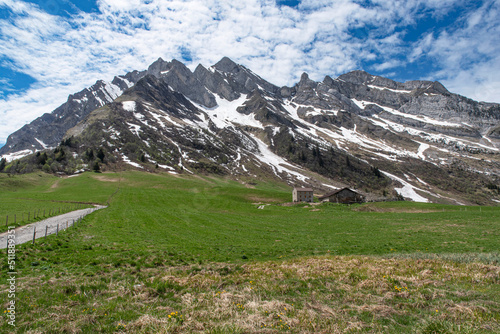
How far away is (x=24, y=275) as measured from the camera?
1348 centimetres

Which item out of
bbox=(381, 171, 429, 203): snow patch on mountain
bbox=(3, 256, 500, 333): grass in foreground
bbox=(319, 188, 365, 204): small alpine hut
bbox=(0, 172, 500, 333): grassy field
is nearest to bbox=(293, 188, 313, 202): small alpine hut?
bbox=(319, 188, 365, 204): small alpine hut

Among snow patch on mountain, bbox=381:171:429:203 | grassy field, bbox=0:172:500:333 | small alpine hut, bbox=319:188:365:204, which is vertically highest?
grassy field, bbox=0:172:500:333

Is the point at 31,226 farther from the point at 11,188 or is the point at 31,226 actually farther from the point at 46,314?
the point at 11,188

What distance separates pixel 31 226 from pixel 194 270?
2670 centimetres

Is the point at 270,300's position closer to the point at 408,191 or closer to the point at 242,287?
the point at 242,287

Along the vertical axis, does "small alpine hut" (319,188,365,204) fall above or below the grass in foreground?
below

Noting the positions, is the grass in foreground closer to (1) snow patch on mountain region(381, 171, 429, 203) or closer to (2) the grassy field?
(2) the grassy field

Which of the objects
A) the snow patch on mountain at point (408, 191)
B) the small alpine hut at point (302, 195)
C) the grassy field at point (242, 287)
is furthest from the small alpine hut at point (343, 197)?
the snow patch on mountain at point (408, 191)

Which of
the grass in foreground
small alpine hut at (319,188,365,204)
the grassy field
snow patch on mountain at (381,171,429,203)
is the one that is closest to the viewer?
the grass in foreground

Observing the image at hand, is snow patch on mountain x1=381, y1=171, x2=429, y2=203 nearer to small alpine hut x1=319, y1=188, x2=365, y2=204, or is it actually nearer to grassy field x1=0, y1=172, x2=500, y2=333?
small alpine hut x1=319, y1=188, x2=365, y2=204

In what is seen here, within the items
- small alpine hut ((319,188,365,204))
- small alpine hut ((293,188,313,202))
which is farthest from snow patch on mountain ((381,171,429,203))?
small alpine hut ((293,188,313,202))

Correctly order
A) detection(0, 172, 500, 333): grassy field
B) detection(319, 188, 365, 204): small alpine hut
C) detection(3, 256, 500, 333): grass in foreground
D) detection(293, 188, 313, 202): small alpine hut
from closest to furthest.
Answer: detection(3, 256, 500, 333): grass in foreground → detection(0, 172, 500, 333): grassy field → detection(319, 188, 365, 204): small alpine hut → detection(293, 188, 313, 202): small alpine hut

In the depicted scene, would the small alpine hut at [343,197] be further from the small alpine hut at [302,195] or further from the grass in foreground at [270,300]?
the grass in foreground at [270,300]

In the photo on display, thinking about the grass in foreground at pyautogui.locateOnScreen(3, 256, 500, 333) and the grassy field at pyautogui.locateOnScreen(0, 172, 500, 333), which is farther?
the grassy field at pyautogui.locateOnScreen(0, 172, 500, 333)
